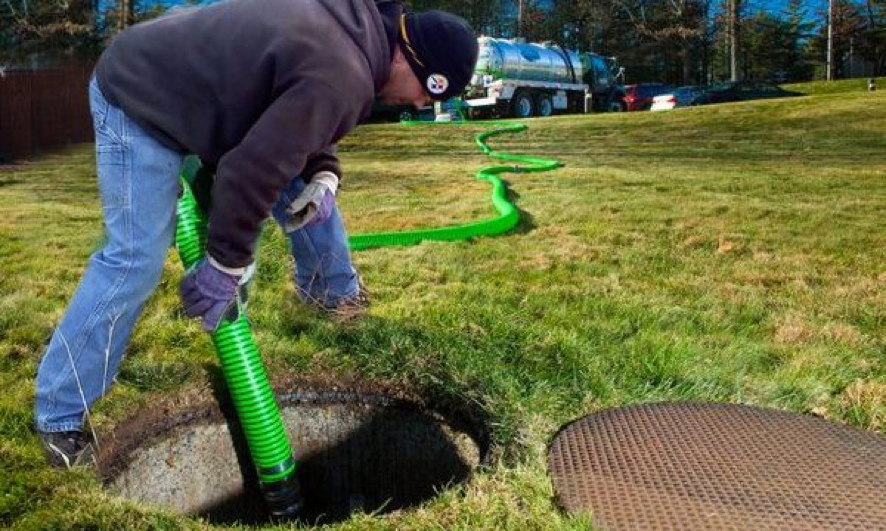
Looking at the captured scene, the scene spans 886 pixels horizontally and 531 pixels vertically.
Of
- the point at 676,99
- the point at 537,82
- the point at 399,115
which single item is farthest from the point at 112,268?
→ the point at 676,99

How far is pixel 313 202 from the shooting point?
2.11m

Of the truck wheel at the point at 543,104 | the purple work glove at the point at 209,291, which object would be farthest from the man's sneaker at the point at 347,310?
the truck wheel at the point at 543,104

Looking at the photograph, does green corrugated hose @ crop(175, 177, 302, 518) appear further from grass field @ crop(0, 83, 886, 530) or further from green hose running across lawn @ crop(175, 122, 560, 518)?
grass field @ crop(0, 83, 886, 530)

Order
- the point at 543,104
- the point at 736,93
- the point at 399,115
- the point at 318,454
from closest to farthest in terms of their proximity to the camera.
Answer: the point at 318,454 → the point at 399,115 → the point at 543,104 → the point at 736,93

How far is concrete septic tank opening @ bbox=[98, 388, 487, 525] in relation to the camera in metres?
2.35

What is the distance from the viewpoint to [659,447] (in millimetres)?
1999

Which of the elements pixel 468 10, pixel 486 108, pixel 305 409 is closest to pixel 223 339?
pixel 305 409

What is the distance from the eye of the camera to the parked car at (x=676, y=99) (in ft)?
75.5

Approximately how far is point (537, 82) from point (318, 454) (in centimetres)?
1921

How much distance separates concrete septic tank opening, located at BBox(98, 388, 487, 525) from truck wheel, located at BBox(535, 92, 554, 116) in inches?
752

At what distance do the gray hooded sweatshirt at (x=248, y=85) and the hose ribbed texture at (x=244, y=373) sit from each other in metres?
0.29

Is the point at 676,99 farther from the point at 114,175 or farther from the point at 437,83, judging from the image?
the point at 114,175

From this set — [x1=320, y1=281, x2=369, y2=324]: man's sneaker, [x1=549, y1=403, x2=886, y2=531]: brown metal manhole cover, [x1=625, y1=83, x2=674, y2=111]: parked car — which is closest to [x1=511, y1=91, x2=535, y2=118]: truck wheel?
[x1=625, y1=83, x2=674, y2=111]: parked car

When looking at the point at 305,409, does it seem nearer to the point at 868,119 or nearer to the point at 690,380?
the point at 690,380
